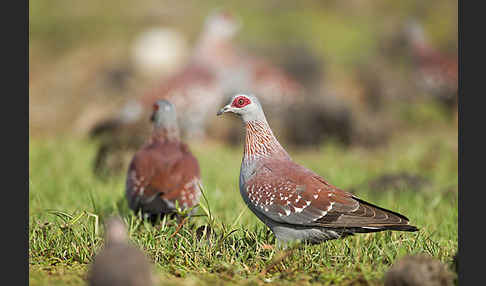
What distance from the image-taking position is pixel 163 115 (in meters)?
5.56

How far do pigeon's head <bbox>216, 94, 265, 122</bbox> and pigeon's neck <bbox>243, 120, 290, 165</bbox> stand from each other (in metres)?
0.06

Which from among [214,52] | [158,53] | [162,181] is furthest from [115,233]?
[158,53]

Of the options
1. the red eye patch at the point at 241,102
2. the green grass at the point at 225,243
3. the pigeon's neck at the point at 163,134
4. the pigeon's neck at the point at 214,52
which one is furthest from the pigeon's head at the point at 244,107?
the pigeon's neck at the point at 214,52

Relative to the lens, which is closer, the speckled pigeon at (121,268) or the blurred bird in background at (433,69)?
the speckled pigeon at (121,268)

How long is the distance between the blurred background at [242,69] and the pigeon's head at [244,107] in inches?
136

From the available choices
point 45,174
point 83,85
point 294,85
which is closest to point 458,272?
point 45,174

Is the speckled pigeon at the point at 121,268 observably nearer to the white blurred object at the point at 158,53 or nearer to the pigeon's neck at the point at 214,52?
the pigeon's neck at the point at 214,52

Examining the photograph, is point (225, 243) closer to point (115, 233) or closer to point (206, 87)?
point (115, 233)

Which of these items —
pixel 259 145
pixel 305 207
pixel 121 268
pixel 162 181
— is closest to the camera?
pixel 121 268

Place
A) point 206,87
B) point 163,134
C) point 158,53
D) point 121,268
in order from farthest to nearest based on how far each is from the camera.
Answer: point 158,53 → point 206,87 → point 163,134 → point 121,268

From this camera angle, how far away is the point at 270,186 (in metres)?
3.84

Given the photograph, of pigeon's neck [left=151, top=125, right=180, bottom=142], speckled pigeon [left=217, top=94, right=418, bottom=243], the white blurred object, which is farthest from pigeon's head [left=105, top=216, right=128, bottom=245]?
the white blurred object

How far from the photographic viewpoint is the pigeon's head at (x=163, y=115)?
554 centimetres

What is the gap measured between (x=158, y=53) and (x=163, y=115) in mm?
10019
